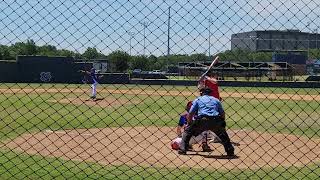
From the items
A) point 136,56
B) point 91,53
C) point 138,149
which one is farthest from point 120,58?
point 91,53

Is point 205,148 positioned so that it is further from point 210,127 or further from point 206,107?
point 206,107

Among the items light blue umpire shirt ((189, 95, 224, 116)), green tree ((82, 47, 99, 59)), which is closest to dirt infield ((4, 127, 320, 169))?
light blue umpire shirt ((189, 95, 224, 116))

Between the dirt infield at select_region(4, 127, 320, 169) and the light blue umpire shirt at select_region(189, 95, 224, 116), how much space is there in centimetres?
84

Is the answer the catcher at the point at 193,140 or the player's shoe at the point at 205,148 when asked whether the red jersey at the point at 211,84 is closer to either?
the catcher at the point at 193,140

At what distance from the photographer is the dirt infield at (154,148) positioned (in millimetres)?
9414

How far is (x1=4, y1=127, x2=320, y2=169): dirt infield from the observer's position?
30.9 ft

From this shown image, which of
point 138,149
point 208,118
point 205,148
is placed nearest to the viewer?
point 208,118

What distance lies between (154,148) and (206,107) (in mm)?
1876

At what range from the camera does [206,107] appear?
946 cm

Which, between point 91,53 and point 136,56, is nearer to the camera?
point 91,53

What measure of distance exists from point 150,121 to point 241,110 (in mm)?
5768

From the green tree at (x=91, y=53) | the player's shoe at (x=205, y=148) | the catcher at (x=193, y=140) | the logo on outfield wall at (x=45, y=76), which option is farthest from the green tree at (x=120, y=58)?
the logo on outfield wall at (x=45, y=76)

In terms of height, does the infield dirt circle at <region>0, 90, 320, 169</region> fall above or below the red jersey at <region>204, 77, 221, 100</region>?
below

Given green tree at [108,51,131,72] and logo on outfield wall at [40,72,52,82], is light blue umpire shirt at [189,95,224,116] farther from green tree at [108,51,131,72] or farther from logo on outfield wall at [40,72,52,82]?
logo on outfield wall at [40,72,52,82]
